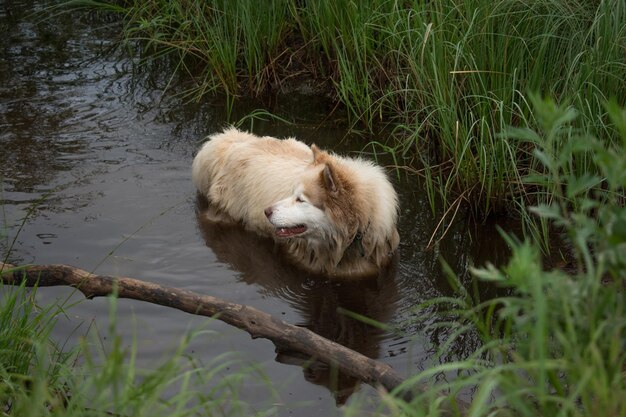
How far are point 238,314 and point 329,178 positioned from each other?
4.81ft

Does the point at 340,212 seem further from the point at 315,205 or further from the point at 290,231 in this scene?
the point at 290,231

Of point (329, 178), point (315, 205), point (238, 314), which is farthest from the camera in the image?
point (315, 205)

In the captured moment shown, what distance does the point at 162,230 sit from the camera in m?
6.06

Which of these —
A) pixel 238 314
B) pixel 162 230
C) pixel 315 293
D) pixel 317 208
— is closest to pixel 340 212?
pixel 317 208

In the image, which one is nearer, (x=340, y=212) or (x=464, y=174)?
(x=340, y=212)

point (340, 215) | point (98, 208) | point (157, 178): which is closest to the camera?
point (340, 215)

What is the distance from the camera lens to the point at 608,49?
555 cm

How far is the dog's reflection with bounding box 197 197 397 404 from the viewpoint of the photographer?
14.8 ft

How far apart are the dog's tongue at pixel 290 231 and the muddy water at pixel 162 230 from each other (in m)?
0.37

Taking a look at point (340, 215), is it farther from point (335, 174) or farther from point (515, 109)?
point (515, 109)

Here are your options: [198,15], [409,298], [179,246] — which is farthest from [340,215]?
[198,15]

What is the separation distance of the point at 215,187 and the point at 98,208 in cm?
91

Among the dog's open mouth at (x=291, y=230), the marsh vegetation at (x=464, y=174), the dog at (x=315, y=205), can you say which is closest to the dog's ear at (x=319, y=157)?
the dog at (x=315, y=205)

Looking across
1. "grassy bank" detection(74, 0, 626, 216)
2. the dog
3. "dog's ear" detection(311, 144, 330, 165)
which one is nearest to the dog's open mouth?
the dog
